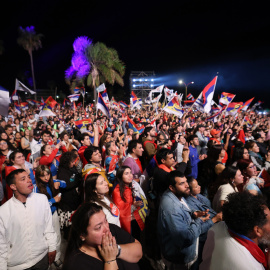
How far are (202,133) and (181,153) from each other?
2.06 metres

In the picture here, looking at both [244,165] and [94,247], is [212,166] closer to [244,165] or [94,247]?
[244,165]

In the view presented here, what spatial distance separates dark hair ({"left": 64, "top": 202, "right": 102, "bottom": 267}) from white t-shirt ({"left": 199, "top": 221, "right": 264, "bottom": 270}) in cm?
123

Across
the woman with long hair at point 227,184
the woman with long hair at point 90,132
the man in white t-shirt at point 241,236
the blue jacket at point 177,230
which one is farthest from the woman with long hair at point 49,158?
the man in white t-shirt at point 241,236

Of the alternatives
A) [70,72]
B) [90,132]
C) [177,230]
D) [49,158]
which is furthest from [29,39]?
[177,230]

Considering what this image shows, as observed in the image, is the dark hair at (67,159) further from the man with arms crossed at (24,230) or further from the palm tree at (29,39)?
the palm tree at (29,39)

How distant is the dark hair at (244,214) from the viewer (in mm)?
1958

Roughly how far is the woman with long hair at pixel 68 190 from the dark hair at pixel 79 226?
2382mm

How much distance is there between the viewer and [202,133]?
7973 mm

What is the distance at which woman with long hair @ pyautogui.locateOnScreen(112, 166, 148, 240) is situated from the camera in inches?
134

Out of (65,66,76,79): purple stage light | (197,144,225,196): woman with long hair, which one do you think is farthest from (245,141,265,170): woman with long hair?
(65,66,76,79): purple stage light

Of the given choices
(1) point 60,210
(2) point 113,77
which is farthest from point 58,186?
(2) point 113,77

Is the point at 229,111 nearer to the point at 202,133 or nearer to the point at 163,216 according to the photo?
the point at 202,133

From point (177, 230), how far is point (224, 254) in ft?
2.69

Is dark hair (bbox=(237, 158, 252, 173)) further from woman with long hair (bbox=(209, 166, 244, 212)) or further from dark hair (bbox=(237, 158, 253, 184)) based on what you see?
woman with long hair (bbox=(209, 166, 244, 212))
